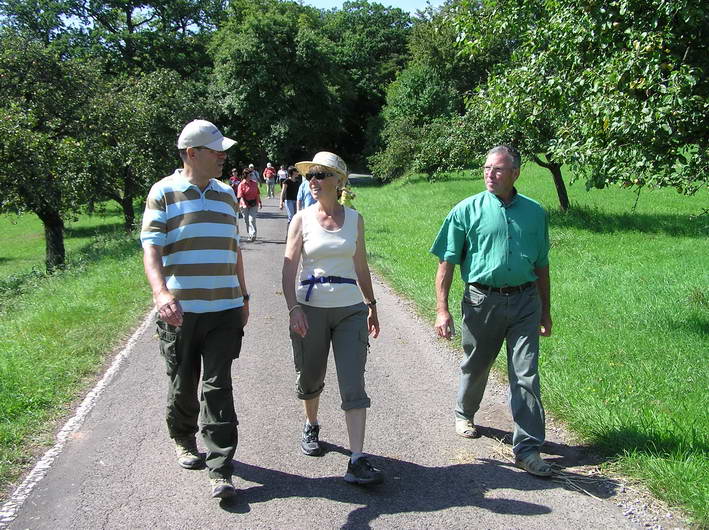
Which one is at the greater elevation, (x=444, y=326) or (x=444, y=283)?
(x=444, y=283)

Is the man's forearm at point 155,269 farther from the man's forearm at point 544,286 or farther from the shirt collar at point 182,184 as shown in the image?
the man's forearm at point 544,286

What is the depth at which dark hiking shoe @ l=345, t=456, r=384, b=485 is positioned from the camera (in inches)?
151

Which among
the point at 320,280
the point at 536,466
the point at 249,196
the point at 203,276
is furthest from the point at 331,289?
the point at 249,196

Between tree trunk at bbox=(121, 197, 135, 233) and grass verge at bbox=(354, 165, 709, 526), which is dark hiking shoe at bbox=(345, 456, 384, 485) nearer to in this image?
grass verge at bbox=(354, 165, 709, 526)

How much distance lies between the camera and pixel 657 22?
20.5 ft

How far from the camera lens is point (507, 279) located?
424 centimetres

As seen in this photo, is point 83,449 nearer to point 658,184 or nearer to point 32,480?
point 32,480

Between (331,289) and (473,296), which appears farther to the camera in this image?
(473,296)

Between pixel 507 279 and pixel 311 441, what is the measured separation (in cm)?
168

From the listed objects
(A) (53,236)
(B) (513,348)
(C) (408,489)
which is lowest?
(C) (408,489)

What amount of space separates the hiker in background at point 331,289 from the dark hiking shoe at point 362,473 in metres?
0.04

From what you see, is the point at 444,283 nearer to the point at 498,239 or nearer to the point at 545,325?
the point at 498,239

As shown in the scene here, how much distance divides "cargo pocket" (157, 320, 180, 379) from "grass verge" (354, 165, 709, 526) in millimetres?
2806

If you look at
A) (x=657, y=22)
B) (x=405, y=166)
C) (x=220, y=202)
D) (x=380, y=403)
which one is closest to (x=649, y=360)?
(x=380, y=403)
